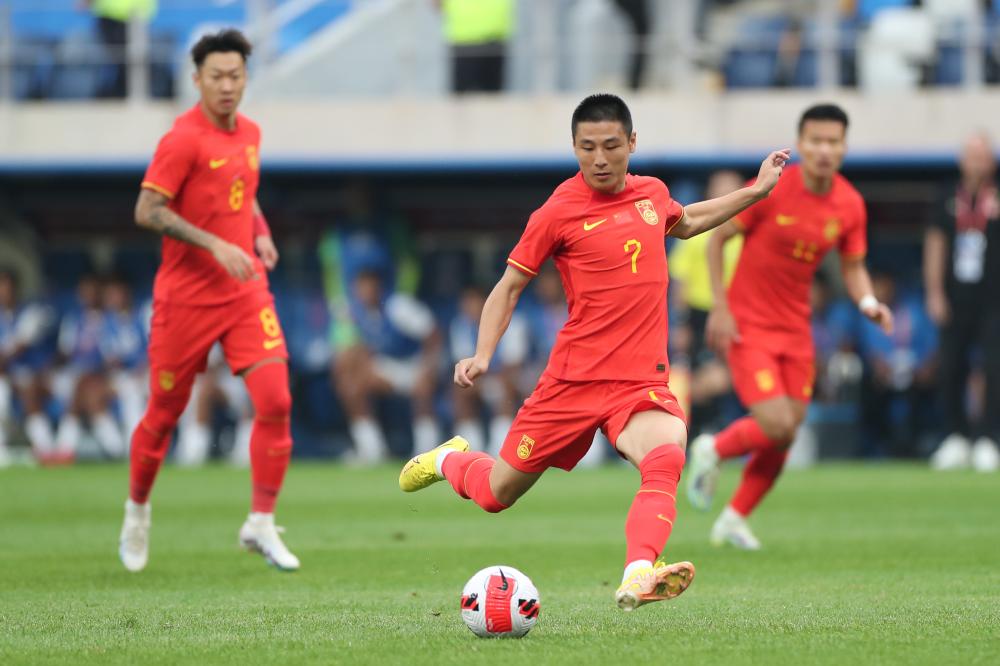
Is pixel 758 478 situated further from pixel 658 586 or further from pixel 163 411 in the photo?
pixel 658 586

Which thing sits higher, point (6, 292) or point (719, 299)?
point (719, 299)

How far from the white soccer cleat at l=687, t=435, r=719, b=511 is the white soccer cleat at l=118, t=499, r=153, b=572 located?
3616 millimetres

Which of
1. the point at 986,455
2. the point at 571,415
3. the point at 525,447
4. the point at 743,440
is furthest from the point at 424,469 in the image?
the point at 986,455

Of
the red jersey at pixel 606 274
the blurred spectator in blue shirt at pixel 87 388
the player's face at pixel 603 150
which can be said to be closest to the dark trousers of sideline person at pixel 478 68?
the blurred spectator in blue shirt at pixel 87 388

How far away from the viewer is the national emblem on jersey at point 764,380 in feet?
33.9

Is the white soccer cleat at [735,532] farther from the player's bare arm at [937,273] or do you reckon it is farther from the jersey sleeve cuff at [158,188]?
the player's bare arm at [937,273]

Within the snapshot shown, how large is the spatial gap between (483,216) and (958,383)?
24.7 feet

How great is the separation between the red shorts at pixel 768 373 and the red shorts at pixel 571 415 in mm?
3303

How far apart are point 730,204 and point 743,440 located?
3.34 m

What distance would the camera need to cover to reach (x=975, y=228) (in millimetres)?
17766

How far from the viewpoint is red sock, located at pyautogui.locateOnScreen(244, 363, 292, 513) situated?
9156 millimetres

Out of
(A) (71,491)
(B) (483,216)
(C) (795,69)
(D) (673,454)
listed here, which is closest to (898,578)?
(D) (673,454)

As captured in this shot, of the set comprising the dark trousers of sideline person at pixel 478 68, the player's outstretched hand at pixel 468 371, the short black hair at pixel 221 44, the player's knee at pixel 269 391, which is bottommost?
the player's knee at pixel 269 391

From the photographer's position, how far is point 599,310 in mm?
7184
